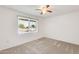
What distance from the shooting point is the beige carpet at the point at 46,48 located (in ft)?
5.64

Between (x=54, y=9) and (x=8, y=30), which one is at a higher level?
(x=54, y=9)

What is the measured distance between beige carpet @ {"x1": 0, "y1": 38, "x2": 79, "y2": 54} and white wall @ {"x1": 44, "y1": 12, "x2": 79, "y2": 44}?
0.09 m

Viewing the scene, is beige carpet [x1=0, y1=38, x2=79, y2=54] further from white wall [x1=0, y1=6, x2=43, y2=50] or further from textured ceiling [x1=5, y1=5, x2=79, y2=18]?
textured ceiling [x1=5, y1=5, x2=79, y2=18]

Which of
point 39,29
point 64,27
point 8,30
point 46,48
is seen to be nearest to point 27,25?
point 39,29

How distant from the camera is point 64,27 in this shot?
1789 mm

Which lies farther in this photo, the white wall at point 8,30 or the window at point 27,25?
the window at point 27,25

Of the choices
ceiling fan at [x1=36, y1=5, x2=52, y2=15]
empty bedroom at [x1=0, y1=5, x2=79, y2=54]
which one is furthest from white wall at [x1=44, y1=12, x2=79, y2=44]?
ceiling fan at [x1=36, y1=5, x2=52, y2=15]

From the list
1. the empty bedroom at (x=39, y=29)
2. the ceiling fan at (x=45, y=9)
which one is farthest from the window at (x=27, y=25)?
the ceiling fan at (x=45, y=9)

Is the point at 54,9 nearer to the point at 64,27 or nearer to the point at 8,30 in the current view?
the point at 64,27

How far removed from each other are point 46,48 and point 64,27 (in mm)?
490

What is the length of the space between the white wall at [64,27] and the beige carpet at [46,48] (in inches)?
3.7

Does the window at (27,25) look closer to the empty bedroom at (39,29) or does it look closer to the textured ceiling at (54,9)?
the empty bedroom at (39,29)
